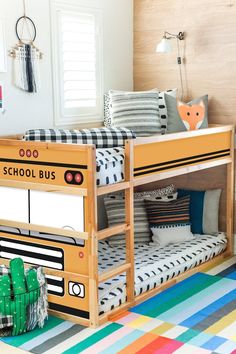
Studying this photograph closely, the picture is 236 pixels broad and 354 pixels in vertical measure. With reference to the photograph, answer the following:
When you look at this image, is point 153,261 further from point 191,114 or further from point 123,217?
point 191,114

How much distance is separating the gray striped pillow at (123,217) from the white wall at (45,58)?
28.7 inches


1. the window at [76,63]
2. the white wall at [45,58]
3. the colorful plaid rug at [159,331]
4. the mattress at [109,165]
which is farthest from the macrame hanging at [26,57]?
the colorful plaid rug at [159,331]

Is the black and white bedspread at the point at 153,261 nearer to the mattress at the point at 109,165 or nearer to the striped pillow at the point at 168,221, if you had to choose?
the striped pillow at the point at 168,221

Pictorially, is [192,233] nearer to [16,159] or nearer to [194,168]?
[194,168]

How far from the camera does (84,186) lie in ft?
9.64

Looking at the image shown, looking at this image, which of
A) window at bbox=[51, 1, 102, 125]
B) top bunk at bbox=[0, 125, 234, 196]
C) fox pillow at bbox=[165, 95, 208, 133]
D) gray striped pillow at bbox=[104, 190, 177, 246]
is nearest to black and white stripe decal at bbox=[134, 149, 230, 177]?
top bunk at bbox=[0, 125, 234, 196]

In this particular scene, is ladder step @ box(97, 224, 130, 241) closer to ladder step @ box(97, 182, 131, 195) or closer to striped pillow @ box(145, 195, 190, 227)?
ladder step @ box(97, 182, 131, 195)

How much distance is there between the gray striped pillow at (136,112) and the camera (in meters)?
4.02

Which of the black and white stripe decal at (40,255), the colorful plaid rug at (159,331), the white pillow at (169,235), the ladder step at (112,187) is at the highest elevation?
the ladder step at (112,187)

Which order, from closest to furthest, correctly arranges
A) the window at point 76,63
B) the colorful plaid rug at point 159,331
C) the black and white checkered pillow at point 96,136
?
the colorful plaid rug at point 159,331 → the black and white checkered pillow at point 96,136 → the window at point 76,63

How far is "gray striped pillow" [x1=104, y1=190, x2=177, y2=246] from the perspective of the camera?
161 inches

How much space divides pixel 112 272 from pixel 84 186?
522mm

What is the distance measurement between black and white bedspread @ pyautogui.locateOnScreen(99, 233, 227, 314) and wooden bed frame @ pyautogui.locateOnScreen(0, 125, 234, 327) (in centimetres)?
6

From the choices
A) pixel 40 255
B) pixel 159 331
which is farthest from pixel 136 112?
pixel 159 331
